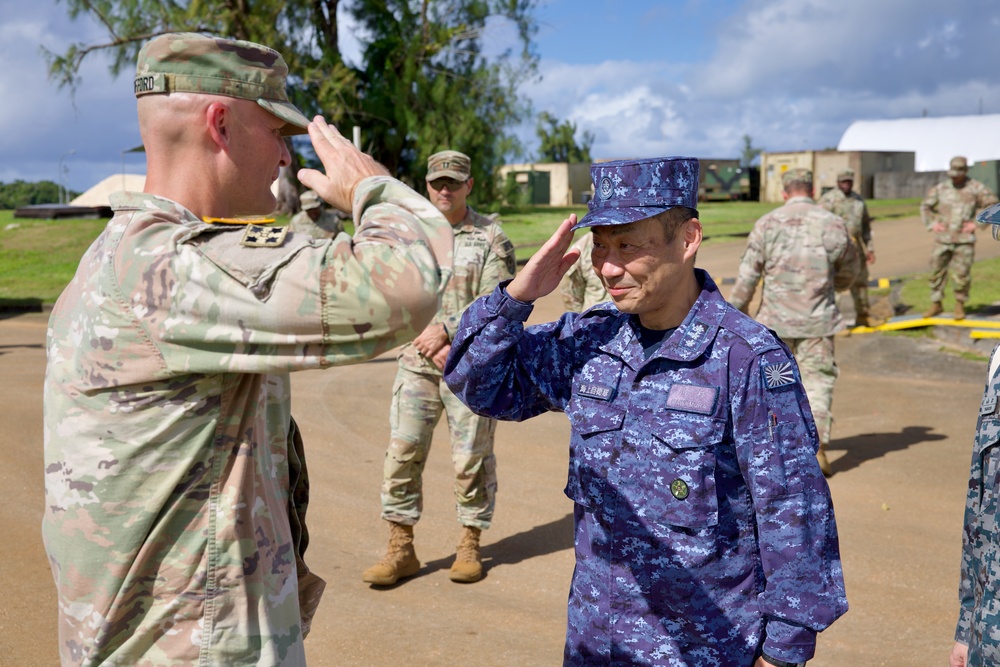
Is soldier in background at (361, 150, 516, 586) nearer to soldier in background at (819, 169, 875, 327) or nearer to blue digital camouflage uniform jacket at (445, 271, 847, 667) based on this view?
blue digital camouflage uniform jacket at (445, 271, 847, 667)

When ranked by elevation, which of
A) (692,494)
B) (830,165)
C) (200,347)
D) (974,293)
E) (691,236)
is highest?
(830,165)

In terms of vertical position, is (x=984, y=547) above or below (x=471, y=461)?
above

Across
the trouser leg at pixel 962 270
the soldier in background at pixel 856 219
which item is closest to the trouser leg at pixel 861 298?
the soldier in background at pixel 856 219

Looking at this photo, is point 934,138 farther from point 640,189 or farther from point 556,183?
point 640,189

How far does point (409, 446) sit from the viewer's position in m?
6.24

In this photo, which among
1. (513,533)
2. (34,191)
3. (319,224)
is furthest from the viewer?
(34,191)

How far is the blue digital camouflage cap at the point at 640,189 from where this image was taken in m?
2.89

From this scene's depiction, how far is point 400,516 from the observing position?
621 cm

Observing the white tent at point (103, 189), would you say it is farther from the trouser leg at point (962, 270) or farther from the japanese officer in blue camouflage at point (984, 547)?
→ the japanese officer in blue camouflage at point (984, 547)

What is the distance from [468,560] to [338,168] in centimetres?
440

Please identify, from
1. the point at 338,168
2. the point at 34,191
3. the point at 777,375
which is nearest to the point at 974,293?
the point at 777,375

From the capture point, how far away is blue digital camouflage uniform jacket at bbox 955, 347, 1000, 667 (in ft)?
9.45

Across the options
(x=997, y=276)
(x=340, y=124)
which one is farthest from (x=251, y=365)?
(x=340, y=124)

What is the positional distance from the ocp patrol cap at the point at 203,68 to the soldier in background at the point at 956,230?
45.7 ft
